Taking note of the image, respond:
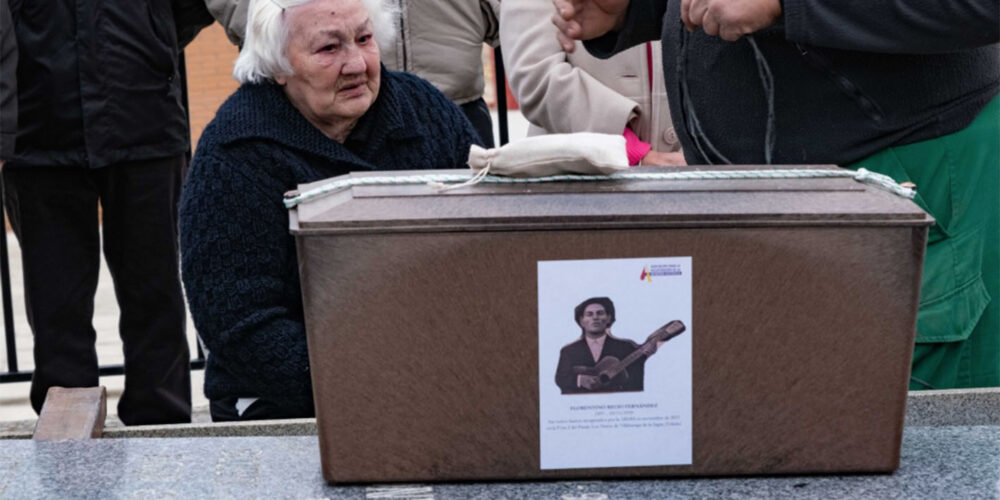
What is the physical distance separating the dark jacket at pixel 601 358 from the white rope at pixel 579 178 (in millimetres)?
188

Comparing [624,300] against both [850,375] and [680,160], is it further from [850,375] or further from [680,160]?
[680,160]

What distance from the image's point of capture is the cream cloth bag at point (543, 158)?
123cm

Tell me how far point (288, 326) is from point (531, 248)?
1.12 m

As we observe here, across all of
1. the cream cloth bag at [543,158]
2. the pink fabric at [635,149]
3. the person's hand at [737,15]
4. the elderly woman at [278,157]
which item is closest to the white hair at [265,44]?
the elderly woman at [278,157]

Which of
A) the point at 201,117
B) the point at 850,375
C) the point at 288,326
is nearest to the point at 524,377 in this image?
the point at 850,375

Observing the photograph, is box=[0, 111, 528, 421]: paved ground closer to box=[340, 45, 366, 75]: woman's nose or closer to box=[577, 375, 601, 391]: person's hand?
box=[340, 45, 366, 75]: woman's nose

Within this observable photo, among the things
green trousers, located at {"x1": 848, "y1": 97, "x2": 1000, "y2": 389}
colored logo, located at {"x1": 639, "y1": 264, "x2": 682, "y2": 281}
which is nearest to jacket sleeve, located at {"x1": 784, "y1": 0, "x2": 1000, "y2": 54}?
green trousers, located at {"x1": 848, "y1": 97, "x2": 1000, "y2": 389}

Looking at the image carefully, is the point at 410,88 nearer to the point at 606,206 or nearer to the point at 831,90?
the point at 831,90

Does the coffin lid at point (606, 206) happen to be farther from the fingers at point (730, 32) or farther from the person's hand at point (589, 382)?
the fingers at point (730, 32)

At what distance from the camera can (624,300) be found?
1.12 metres

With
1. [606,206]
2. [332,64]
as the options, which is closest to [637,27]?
[606,206]

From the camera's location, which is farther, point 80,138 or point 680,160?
point 80,138

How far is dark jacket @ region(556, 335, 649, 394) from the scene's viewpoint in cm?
113

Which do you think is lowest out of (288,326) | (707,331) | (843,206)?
(288,326)
